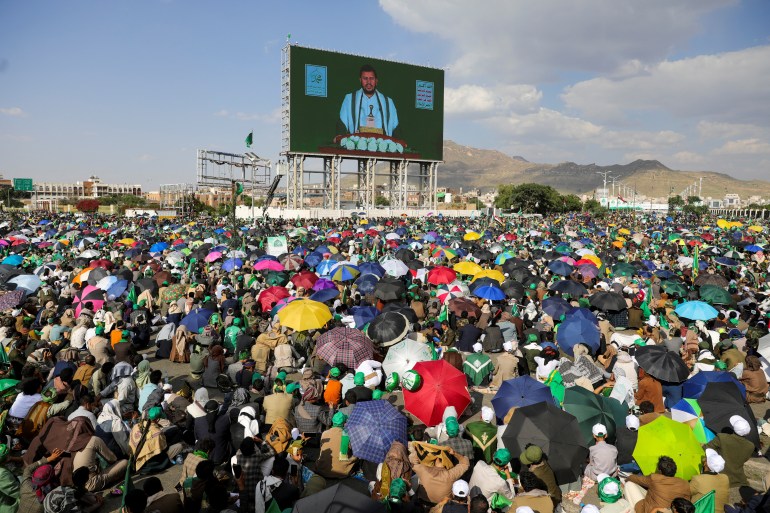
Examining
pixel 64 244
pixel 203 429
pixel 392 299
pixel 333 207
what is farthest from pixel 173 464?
pixel 333 207

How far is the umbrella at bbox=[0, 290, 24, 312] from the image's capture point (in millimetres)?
11859

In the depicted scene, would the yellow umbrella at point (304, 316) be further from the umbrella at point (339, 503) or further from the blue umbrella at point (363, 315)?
the umbrella at point (339, 503)

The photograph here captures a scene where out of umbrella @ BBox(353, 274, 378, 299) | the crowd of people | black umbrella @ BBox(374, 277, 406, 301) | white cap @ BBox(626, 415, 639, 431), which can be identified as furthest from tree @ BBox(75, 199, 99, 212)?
white cap @ BBox(626, 415, 639, 431)

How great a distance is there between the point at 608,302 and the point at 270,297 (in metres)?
7.65

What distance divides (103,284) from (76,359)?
4.89 m

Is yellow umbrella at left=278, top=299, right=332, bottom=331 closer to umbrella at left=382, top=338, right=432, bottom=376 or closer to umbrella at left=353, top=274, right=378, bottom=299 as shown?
umbrella at left=382, top=338, right=432, bottom=376

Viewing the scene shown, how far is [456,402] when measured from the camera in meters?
6.73

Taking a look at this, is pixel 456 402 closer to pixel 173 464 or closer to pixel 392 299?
pixel 173 464

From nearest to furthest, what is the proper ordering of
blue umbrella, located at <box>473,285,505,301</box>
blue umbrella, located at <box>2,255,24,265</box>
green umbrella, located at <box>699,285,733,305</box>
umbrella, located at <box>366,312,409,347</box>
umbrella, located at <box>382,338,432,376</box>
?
umbrella, located at <box>382,338,432,376</box>
umbrella, located at <box>366,312,409,347</box>
blue umbrella, located at <box>473,285,505,301</box>
green umbrella, located at <box>699,285,733,305</box>
blue umbrella, located at <box>2,255,24,265</box>

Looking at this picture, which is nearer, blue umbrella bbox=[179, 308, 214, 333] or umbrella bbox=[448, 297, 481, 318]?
blue umbrella bbox=[179, 308, 214, 333]

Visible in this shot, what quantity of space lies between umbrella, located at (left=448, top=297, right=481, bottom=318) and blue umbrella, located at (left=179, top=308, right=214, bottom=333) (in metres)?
5.12

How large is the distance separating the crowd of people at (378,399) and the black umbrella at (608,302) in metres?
0.06

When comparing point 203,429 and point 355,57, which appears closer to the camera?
point 203,429

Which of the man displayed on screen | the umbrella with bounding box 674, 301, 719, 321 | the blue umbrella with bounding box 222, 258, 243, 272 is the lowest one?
the umbrella with bounding box 674, 301, 719, 321
